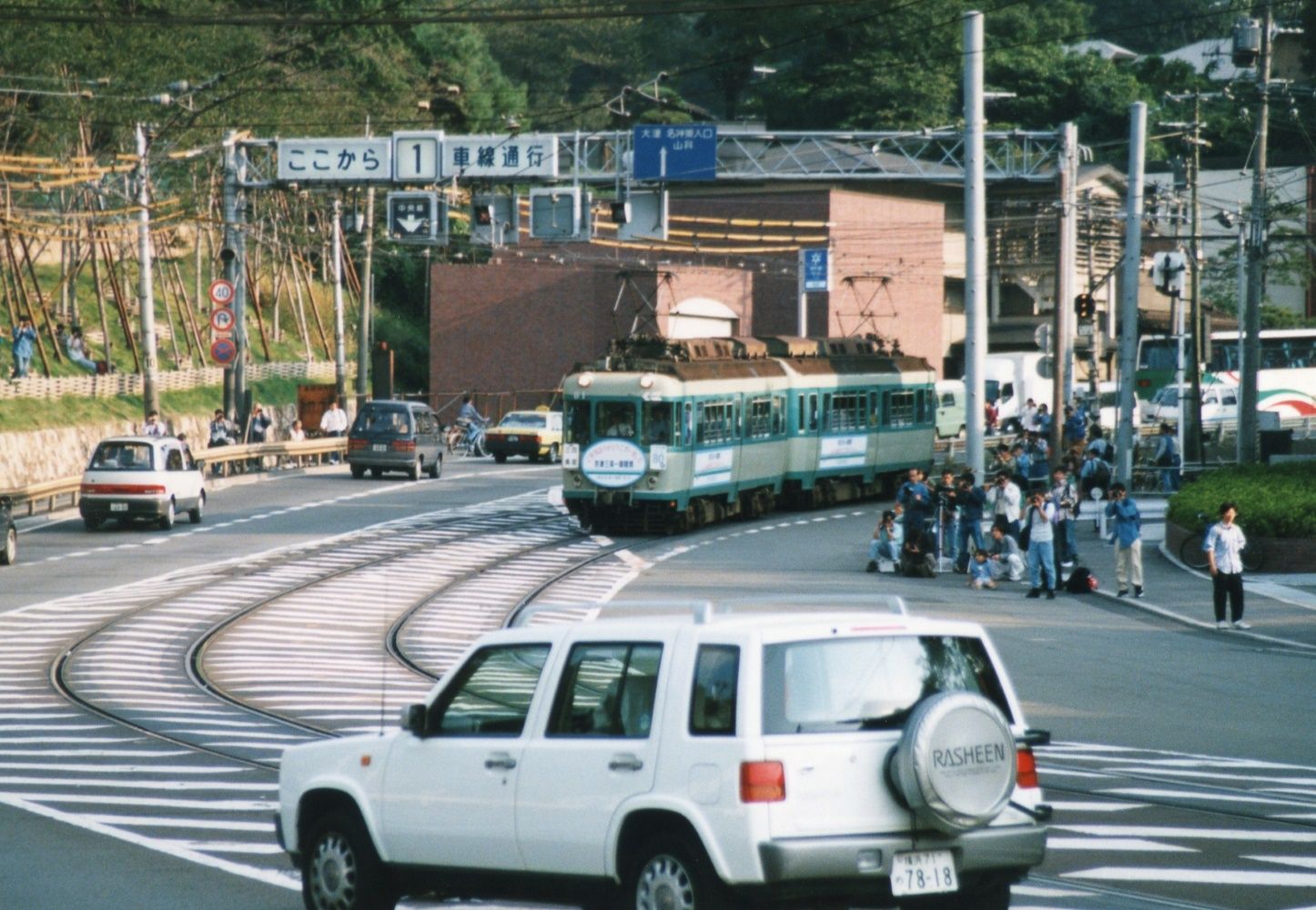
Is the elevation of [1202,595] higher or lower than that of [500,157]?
lower

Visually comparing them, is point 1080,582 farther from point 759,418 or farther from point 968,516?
point 759,418

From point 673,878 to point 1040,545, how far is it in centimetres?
2263

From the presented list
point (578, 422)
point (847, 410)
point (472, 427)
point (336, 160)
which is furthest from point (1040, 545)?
point (472, 427)

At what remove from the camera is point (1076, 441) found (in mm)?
48312

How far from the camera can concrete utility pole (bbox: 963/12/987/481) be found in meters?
32.8

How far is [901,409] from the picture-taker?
164ft

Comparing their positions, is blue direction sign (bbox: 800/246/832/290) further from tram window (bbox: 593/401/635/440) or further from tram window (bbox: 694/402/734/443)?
tram window (bbox: 593/401/635/440)

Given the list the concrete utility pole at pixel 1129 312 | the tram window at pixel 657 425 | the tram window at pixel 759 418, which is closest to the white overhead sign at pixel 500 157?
the tram window at pixel 759 418

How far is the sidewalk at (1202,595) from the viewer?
27.2 meters

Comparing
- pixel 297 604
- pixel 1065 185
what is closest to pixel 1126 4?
pixel 1065 185

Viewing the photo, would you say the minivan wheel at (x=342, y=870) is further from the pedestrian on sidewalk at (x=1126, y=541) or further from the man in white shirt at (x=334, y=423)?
the man in white shirt at (x=334, y=423)

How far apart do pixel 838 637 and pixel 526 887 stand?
1.87 m

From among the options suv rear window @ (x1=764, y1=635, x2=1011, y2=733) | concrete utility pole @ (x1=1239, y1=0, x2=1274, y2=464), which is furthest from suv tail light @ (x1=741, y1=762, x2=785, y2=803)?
concrete utility pole @ (x1=1239, y1=0, x2=1274, y2=464)

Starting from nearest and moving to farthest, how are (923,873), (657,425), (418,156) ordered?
(923,873)
(657,425)
(418,156)
